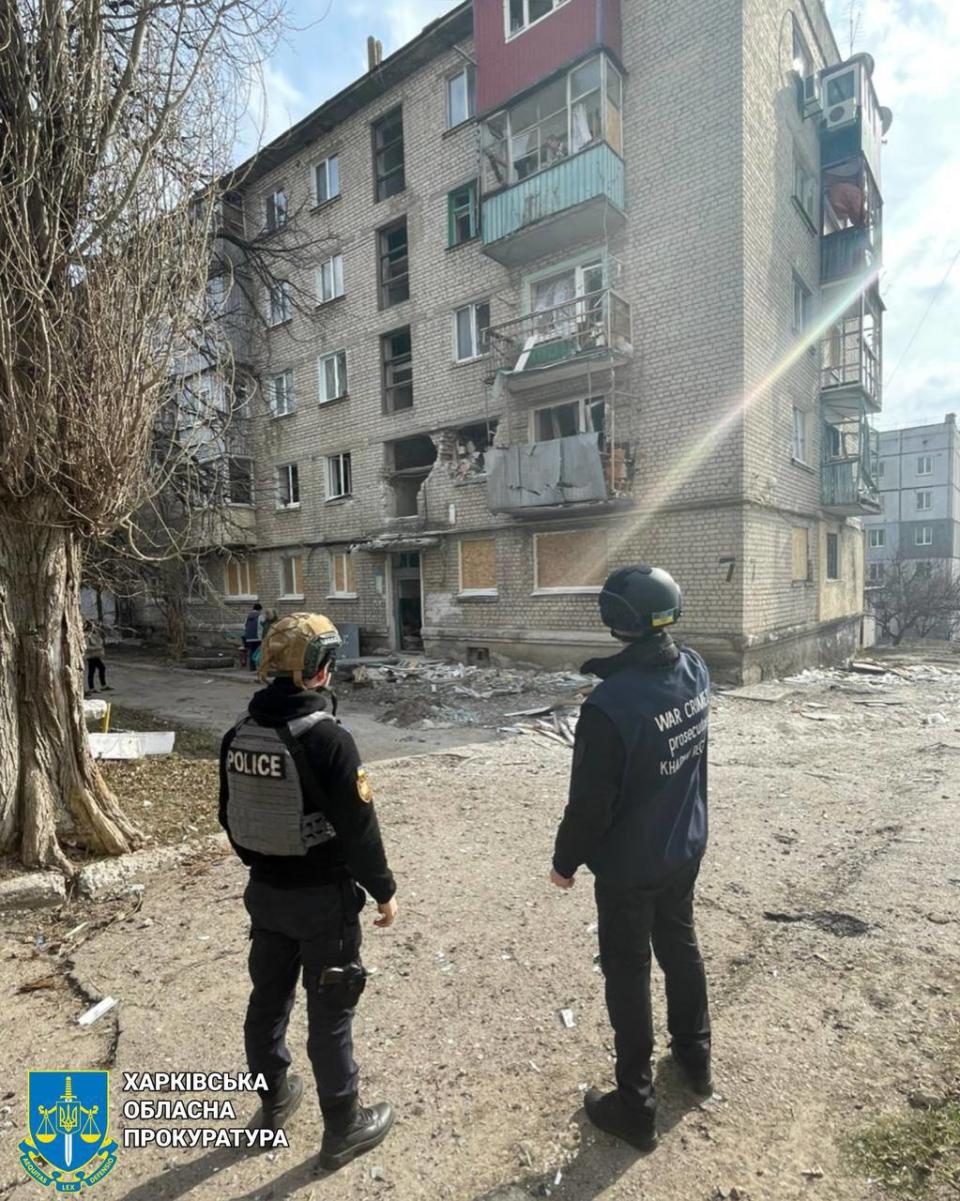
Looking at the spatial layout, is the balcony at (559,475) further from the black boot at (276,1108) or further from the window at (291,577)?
the black boot at (276,1108)

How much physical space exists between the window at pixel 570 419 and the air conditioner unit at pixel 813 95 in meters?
7.96

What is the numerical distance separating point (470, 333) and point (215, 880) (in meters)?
13.4

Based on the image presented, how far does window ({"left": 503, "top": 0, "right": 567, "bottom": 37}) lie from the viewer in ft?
41.1

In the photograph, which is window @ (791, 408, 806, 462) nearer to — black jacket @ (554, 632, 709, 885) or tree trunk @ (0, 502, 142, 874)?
black jacket @ (554, 632, 709, 885)

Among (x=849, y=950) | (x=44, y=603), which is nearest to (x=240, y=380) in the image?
(x=44, y=603)

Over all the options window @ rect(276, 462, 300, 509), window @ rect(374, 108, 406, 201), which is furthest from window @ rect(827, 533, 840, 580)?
window @ rect(276, 462, 300, 509)

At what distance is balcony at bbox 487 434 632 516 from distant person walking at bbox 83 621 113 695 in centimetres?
755

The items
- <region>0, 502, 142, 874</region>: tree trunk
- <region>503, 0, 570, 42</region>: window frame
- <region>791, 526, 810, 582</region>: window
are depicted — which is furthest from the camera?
<region>791, 526, 810, 582</region>: window

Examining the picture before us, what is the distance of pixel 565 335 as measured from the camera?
12445 mm

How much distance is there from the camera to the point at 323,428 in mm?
17484

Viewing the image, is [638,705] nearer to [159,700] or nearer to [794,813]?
[794,813]

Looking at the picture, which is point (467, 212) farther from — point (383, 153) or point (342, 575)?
point (342, 575)

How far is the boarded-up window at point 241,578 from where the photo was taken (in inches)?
782

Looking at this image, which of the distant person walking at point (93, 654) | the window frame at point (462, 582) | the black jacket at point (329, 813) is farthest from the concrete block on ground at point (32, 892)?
the window frame at point (462, 582)
